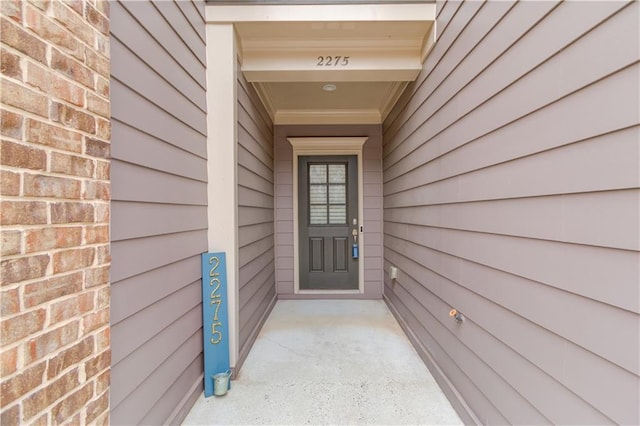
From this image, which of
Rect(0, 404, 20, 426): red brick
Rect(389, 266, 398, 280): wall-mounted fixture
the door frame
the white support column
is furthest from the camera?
the door frame

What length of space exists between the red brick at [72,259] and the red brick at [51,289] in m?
0.02

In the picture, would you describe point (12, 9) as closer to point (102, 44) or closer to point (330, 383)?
point (102, 44)

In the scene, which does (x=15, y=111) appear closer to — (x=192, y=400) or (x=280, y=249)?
(x=192, y=400)

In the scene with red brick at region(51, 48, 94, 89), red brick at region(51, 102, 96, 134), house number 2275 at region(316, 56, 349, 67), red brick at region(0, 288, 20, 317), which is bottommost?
red brick at region(0, 288, 20, 317)

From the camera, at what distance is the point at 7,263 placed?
2.34ft

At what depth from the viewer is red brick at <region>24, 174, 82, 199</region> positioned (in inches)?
30.2

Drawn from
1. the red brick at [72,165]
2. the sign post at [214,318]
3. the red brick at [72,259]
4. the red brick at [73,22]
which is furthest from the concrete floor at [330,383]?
the red brick at [73,22]

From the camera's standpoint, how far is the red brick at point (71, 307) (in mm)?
830

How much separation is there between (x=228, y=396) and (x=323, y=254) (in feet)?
7.47

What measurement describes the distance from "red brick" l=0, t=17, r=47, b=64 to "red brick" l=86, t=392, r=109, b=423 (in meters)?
1.01

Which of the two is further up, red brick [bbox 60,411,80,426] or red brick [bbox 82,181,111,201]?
red brick [bbox 82,181,111,201]

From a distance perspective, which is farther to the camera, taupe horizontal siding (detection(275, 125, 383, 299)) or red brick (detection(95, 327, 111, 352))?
taupe horizontal siding (detection(275, 125, 383, 299))

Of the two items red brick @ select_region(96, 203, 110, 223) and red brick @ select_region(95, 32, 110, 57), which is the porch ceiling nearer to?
red brick @ select_region(95, 32, 110, 57)

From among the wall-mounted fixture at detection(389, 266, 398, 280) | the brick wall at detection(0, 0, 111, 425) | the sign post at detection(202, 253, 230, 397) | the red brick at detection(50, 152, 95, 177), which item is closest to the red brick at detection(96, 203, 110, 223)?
the brick wall at detection(0, 0, 111, 425)
